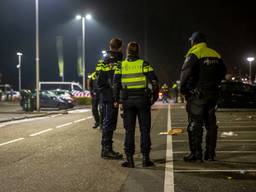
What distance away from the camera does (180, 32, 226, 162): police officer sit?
7715 millimetres

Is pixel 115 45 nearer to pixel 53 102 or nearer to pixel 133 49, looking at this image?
pixel 133 49

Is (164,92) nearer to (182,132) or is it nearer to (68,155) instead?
(182,132)

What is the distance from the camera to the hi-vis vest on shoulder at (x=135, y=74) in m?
7.64

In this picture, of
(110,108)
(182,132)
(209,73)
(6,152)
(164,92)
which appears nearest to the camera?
(209,73)

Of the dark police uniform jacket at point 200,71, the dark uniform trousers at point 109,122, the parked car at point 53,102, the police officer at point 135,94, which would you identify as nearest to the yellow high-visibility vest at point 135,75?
the police officer at point 135,94

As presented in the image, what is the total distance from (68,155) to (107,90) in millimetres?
1320

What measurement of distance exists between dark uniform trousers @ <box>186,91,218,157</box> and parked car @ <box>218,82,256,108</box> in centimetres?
1794

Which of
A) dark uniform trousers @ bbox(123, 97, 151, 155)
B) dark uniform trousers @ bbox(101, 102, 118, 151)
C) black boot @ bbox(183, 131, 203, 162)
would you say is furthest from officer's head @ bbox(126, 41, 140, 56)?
black boot @ bbox(183, 131, 203, 162)

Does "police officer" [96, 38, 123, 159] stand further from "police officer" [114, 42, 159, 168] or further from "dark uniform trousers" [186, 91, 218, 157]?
"dark uniform trousers" [186, 91, 218, 157]

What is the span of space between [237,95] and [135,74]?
62.1 ft

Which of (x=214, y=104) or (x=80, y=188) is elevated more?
(x=214, y=104)

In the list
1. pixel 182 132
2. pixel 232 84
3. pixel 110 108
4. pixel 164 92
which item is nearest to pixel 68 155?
pixel 110 108

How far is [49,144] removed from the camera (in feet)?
35.1

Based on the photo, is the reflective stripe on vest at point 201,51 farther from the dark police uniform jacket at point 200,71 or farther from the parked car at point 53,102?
the parked car at point 53,102
